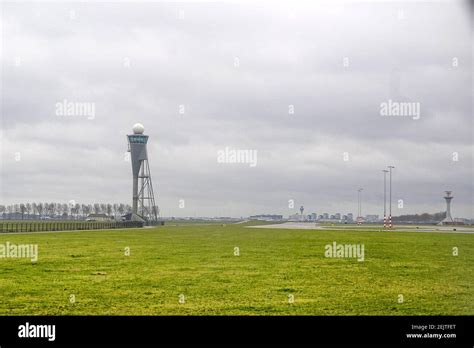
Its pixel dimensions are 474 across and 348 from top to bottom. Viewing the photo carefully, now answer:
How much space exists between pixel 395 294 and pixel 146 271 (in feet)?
26.3

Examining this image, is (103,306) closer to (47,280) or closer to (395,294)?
(47,280)

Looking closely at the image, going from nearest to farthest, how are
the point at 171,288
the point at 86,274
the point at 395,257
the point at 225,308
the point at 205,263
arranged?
the point at 225,308, the point at 171,288, the point at 86,274, the point at 205,263, the point at 395,257

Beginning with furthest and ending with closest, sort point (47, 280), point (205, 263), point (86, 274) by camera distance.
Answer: point (205, 263) < point (86, 274) < point (47, 280)

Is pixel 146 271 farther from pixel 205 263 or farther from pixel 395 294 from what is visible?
pixel 395 294

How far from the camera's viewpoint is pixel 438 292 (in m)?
11.1


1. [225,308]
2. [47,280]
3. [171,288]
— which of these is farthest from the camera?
[47,280]

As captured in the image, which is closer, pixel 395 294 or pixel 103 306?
pixel 103 306

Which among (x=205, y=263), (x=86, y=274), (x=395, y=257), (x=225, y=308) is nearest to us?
(x=225, y=308)

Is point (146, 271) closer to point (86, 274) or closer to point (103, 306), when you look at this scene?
point (86, 274)
